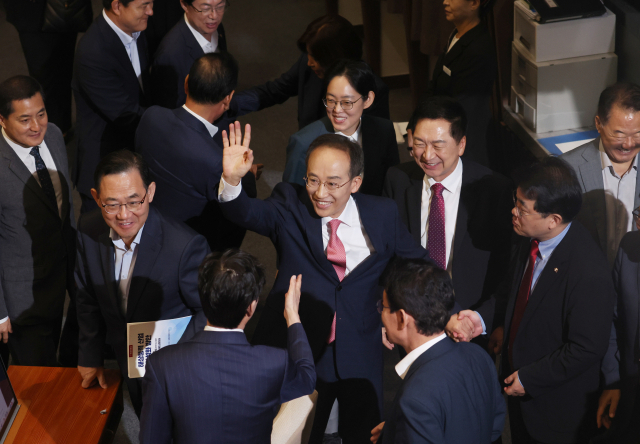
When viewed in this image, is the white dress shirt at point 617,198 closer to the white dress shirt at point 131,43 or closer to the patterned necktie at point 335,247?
the patterned necktie at point 335,247

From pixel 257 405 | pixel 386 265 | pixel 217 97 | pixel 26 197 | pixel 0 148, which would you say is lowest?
pixel 257 405

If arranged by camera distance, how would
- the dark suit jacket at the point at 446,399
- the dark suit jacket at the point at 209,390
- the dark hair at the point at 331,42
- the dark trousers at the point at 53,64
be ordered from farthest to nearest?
1. the dark trousers at the point at 53,64
2. the dark hair at the point at 331,42
3. the dark suit jacket at the point at 209,390
4. the dark suit jacket at the point at 446,399

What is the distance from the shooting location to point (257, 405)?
6.91 feet

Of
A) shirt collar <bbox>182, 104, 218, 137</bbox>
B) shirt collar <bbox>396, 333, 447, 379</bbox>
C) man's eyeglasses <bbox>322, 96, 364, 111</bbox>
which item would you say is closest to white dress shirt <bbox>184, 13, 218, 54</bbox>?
shirt collar <bbox>182, 104, 218, 137</bbox>

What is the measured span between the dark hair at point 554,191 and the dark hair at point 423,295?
563 millimetres

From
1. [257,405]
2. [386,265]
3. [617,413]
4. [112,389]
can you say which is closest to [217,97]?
[386,265]

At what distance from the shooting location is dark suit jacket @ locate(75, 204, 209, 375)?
2.59 m

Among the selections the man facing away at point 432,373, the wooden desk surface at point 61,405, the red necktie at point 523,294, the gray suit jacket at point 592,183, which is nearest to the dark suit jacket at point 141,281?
the wooden desk surface at point 61,405

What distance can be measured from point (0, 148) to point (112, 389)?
1264 millimetres

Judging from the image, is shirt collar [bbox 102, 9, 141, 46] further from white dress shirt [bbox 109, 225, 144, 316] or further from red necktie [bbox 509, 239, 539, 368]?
red necktie [bbox 509, 239, 539, 368]

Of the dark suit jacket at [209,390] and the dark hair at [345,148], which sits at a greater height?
the dark hair at [345,148]

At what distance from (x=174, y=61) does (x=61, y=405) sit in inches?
86.2

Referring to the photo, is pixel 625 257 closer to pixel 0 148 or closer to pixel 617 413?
pixel 617 413

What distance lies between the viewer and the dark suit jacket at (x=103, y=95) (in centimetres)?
377
